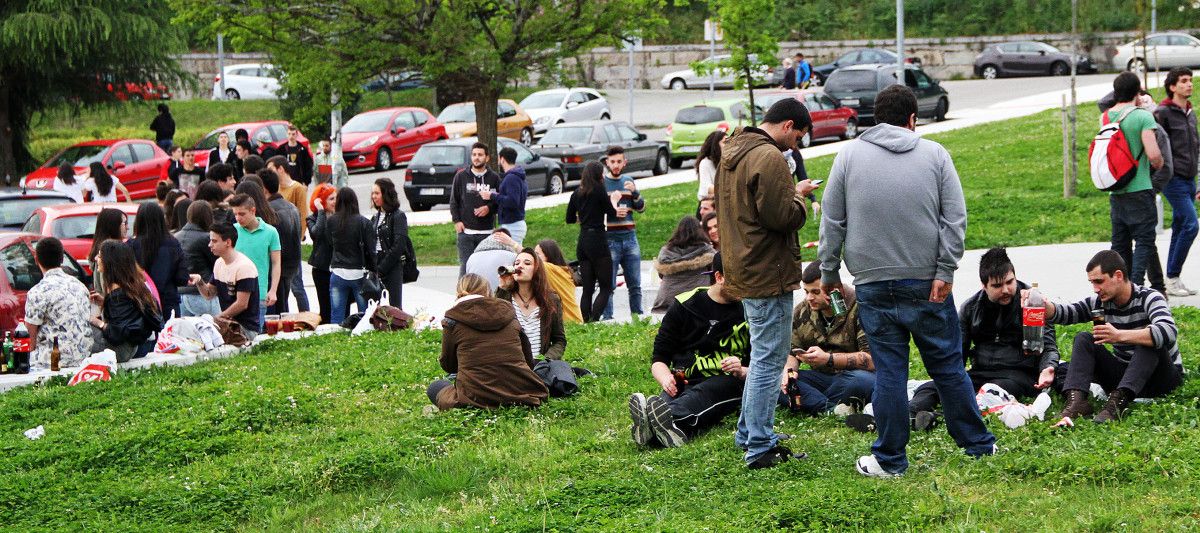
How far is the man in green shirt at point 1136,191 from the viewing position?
33.7 feet

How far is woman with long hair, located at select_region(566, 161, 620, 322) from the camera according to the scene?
13.0m

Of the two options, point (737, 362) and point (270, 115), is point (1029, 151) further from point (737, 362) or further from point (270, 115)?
point (270, 115)

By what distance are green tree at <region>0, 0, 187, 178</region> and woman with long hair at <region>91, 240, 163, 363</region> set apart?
19.5 m

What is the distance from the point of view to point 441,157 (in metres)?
26.4

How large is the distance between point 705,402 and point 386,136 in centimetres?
2699

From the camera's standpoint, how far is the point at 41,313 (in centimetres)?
1052

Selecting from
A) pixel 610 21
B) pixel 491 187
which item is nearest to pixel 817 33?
pixel 610 21

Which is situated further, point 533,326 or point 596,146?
point 596,146

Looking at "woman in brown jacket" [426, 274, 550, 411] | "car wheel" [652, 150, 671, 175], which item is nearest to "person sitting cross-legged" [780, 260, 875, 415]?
"woman in brown jacket" [426, 274, 550, 411]

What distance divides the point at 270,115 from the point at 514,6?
26.1 metres

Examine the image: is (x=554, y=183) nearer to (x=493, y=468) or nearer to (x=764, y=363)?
(x=493, y=468)

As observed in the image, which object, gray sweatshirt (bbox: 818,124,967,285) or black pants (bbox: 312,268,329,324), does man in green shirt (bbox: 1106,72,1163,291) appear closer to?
gray sweatshirt (bbox: 818,124,967,285)

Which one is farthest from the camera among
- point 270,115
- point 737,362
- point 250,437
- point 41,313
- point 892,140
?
point 270,115

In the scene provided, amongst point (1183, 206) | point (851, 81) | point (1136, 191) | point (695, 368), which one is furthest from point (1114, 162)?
point (851, 81)
